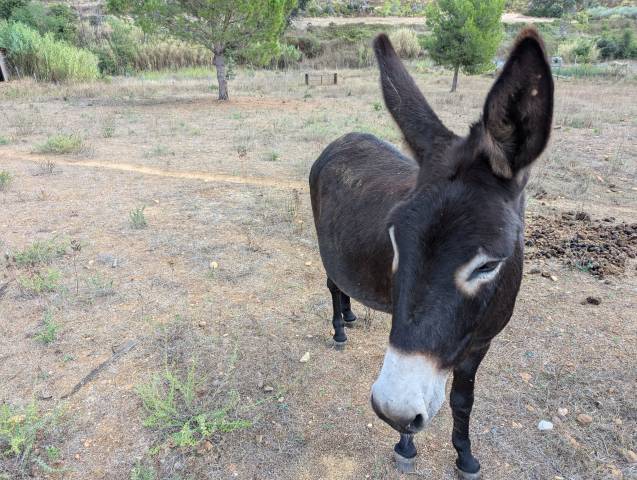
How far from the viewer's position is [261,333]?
3.83 metres

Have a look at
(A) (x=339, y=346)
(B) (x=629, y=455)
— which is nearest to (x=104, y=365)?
(A) (x=339, y=346)

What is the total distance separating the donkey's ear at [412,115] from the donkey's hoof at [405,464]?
184cm

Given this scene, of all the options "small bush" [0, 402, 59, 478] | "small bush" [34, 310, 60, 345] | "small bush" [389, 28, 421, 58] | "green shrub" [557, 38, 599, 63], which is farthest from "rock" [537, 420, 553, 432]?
"small bush" [389, 28, 421, 58]

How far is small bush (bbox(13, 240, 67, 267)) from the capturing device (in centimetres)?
483

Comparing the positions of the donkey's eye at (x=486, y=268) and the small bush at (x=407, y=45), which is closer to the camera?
the donkey's eye at (x=486, y=268)

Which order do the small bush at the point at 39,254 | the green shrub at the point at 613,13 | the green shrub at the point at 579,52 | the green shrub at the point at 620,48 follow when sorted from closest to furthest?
the small bush at the point at 39,254 < the green shrub at the point at 579,52 < the green shrub at the point at 620,48 < the green shrub at the point at 613,13

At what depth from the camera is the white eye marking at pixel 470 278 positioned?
1.52 meters

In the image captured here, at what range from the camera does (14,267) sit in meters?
4.80

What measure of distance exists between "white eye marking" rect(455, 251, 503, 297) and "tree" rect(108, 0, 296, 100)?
17438mm

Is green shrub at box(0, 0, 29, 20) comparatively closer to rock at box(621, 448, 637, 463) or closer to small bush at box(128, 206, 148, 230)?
small bush at box(128, 206, 148, 230)

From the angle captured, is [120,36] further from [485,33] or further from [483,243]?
[483,243]

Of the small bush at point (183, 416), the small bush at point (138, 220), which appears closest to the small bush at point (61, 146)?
the small bush at point (138, 220)

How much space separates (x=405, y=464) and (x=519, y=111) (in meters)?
2.16

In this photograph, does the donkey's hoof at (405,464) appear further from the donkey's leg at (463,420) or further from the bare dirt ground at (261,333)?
the donkey's leg at (463,420)
